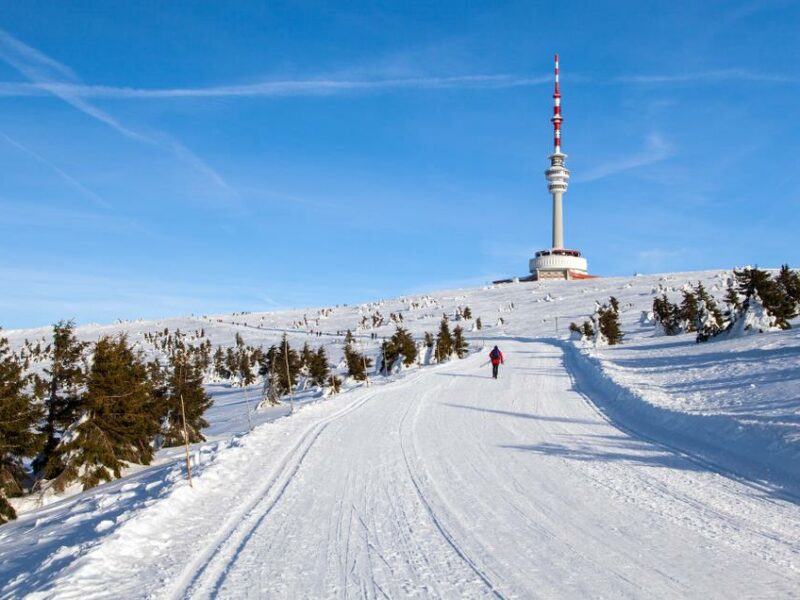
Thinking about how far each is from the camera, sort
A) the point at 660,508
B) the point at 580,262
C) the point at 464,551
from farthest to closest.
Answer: the point at 580,262
the point at 660,508
the point at 464,551

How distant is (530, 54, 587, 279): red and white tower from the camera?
533ft

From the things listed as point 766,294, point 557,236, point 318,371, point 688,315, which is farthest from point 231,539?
point 557,236

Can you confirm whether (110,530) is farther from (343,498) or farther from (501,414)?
(501,414)

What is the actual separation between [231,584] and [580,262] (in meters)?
171

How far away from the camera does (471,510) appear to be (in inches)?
326

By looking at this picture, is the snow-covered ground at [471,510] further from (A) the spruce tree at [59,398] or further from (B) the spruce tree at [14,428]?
(A) the spruce tree at [59,398]

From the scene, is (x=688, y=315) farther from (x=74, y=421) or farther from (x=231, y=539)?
(x=231, y=539)

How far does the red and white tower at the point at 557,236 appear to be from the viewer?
16250 cm

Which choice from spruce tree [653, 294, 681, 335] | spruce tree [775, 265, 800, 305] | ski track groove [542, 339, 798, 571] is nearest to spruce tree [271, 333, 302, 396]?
spruce tree [653, 294, 681, 335]

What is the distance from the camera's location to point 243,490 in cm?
1044

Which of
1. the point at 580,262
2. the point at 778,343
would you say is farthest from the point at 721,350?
the point at 580,262

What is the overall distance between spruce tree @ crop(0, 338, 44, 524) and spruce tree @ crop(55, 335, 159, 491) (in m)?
0.97

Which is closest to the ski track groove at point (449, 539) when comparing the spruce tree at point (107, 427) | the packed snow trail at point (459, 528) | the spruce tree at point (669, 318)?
the packed snow trail at point (459, 528)

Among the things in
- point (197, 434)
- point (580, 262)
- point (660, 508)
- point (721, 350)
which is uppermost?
point (580, 262)
